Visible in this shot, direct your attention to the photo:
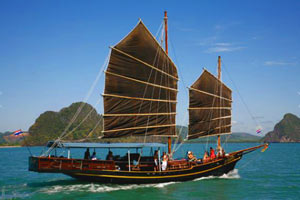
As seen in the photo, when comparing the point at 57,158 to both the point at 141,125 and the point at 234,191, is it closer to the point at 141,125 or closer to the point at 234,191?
the point at 141,125

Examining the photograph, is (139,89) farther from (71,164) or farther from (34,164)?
(34,164)

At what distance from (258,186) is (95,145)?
9944 mm

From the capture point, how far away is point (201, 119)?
76.0 ft

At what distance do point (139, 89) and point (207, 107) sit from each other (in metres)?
6.19

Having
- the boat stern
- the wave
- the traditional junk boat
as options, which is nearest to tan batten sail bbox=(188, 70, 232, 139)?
the traditional junk boat

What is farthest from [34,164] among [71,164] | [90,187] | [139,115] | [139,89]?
[139,89]

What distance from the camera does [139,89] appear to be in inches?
783

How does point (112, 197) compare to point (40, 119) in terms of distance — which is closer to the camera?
point (112, 197)

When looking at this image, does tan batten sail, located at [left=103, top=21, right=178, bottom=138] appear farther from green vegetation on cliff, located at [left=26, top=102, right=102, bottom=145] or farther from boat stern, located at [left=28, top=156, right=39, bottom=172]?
green vegetation on cliff, located at [left=26, top=102, right=102, bottom=145]

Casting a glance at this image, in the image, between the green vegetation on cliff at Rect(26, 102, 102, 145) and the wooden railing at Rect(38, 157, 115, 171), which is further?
the green vegetation on cliff at Rect(26, 102, 102, 145)

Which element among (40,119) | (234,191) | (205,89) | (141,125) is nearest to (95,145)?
(141,125)

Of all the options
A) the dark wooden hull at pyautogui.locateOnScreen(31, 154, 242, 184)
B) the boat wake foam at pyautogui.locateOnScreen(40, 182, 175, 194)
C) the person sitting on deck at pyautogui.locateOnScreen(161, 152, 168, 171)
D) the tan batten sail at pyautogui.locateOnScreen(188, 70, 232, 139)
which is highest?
the tan batten sail at pyautogui.locateOnScreen(188, 70, 232, 139)

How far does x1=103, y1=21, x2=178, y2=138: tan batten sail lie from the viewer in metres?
19.2

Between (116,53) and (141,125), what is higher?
(116,53)
